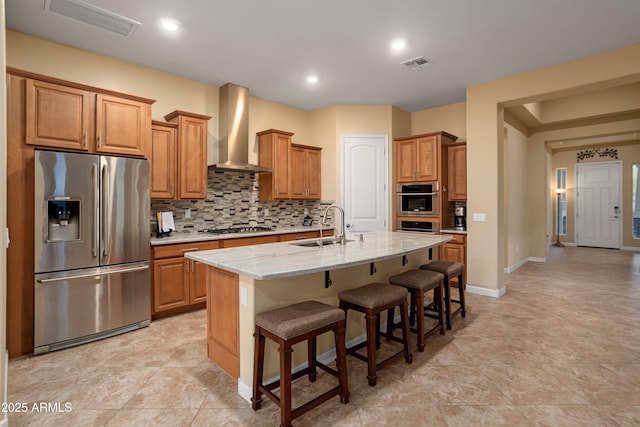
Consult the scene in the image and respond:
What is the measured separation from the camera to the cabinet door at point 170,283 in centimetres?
351

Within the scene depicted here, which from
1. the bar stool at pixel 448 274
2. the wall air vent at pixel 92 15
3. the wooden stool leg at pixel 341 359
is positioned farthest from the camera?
the bar stool at pixel 448 274

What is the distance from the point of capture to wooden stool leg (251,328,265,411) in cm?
199

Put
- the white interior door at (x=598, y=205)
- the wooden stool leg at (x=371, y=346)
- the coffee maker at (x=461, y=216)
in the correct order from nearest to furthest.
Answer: the wooden stool leg at (x=371, y=346) < the coffee maker at (x=461, y=216) < the white interior door at (x=598, y=205)

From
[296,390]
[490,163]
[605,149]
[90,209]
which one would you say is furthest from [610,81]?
[605,149]

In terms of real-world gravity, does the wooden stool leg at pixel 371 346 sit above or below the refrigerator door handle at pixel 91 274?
below

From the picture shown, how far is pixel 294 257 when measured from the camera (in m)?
2.29

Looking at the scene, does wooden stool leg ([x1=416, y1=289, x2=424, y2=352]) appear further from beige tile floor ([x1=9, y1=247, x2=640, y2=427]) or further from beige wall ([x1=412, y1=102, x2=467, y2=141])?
beige wall ([x1=412, y1=102, x2=467, y2=141])

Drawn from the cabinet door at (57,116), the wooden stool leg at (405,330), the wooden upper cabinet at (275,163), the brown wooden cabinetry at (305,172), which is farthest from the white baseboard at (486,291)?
the cabinet door at (57,116)

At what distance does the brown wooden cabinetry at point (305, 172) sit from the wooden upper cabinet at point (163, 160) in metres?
1.85

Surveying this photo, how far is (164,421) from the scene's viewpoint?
1.92 m

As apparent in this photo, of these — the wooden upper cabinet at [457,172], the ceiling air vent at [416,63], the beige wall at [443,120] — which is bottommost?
the wooden upper cabinet at [457,172]

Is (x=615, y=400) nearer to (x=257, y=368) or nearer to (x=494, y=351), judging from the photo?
(x=494, y=351)

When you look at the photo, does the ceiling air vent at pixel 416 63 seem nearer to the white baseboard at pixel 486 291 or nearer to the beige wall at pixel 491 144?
the beige wall at pixel 491 144

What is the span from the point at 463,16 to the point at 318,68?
67.4 inches
